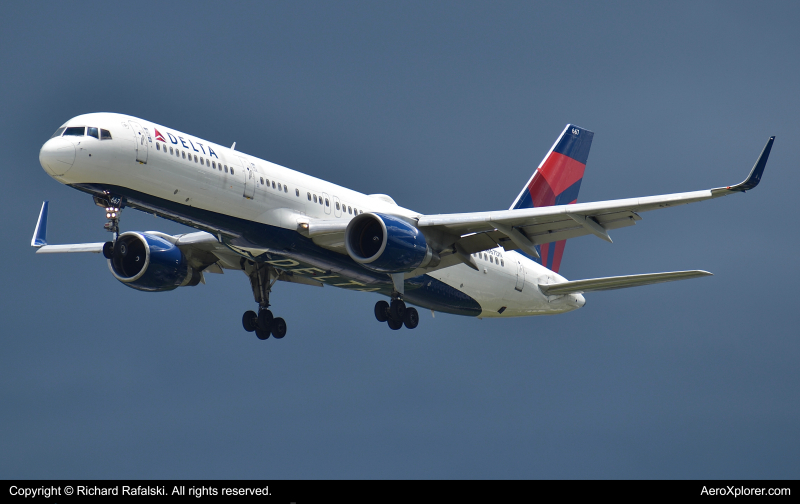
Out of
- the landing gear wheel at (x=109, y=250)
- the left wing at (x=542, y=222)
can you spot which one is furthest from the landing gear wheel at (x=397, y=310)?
the landing gear wheel at (x=109, y=250)

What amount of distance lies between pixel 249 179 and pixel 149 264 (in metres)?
7.52

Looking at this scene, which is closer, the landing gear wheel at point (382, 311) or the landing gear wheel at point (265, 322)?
the landing gear wheel at point (382, 311)

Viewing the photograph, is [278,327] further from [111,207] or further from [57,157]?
[57,157]

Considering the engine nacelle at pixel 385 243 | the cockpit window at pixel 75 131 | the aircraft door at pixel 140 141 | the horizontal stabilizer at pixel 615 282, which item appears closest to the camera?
the cockpit window at pixel 75 131

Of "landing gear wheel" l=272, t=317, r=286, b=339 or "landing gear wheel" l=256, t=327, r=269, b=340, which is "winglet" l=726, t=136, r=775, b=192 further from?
"landing gear wheel" l=256, t=327, r=269, b=340

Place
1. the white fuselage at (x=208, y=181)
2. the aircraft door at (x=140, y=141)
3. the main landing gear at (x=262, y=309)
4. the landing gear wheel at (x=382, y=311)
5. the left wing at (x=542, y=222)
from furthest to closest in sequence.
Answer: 1. the main landing gear at (x=262, y=309)
2. the landing gear wheel at (x=382, y=311)
3. the left wing at (x=542, y=222)
4. the aircraft door at (x=140, y=141)
5. the white fuselage at (x=208, y=181)

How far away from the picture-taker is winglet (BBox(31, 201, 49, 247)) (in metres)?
42.6

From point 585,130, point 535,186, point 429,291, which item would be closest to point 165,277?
point 429,291

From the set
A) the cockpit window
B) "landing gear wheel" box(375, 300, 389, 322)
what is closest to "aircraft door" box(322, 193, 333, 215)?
"landing gear wheel" box(375, 300, 389, 322)

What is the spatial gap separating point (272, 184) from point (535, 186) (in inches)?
669

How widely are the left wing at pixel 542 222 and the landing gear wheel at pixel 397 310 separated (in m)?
3.17

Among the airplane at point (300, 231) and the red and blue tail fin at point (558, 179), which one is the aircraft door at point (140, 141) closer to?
the airplane at point (300, 231)

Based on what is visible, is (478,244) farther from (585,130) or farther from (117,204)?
(585,130)

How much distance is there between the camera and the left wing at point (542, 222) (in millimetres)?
31594
